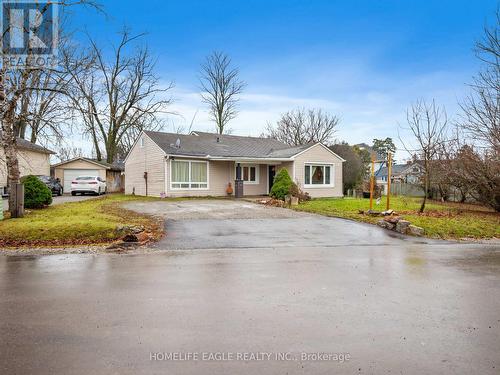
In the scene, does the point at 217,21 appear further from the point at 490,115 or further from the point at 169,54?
the point at 490,115

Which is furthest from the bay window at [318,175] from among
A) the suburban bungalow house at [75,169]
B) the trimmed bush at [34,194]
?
the suburban bungalow house at [75,169]

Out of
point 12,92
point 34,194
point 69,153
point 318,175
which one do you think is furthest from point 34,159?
point 69,153

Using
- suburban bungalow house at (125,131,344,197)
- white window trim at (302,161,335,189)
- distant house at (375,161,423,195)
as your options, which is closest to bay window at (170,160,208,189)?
suburban bungalow house at (125,131,344,197)

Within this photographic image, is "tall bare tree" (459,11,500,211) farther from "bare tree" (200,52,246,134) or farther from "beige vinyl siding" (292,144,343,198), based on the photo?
"bare tree" (200,52,246,134)

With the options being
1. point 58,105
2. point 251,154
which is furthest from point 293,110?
point 58,105

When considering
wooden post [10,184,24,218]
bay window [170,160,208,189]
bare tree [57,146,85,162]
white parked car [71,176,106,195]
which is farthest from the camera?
bare tree [57,146,85,162]

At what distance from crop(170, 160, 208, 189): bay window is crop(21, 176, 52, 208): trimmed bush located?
800 centimetres

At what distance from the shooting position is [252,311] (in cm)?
390

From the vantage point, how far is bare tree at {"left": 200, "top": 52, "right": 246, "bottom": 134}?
39.2 m

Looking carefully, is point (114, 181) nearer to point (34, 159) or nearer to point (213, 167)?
point (34, 159)

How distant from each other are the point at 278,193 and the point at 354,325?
16073 mm

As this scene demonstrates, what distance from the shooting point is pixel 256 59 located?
68.6 ft

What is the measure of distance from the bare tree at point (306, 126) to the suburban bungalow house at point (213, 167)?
19.1 metres

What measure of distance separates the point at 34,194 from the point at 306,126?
117 ft
